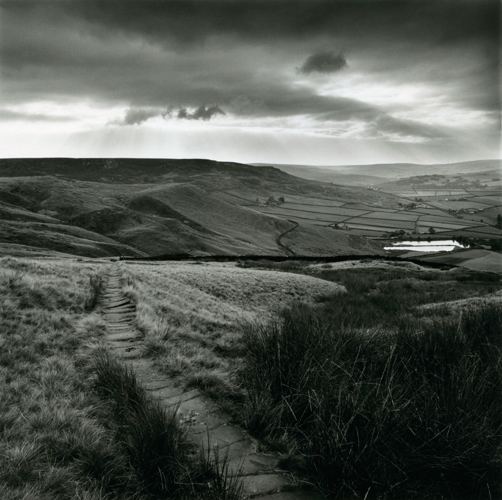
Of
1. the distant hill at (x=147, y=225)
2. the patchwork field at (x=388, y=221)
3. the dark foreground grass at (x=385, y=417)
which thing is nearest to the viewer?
the dark foreground grass at (x=385, y=417)

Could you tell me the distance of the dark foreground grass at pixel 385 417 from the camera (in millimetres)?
4309

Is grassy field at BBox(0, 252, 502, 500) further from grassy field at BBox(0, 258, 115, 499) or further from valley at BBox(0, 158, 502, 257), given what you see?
valley at BBox(0, 158, 502, 257)

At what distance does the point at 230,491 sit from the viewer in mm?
4082

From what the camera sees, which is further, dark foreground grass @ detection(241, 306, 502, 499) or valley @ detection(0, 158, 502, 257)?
valley @ detection(0, 158, 502, 257)

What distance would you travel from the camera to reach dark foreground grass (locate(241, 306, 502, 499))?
14.1ft

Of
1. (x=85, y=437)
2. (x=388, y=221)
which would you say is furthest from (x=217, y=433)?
(x=388, y=221)

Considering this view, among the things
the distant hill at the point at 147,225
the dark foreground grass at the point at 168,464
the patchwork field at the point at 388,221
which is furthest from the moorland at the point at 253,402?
the patchwork field at the point at 388,221

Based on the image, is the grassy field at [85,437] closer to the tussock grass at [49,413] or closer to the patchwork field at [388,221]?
the tussock grass at [49,413]

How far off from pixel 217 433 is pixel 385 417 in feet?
8.10

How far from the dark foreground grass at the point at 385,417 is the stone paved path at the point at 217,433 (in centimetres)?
25

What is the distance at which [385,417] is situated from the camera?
459 cm

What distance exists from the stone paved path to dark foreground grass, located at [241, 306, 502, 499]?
9.7 inches

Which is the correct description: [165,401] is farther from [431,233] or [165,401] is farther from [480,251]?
[431,233]

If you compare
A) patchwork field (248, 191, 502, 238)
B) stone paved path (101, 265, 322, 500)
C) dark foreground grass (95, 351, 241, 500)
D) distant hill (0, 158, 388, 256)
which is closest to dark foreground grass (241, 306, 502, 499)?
stone paved path (101, 265, 322, 500)
